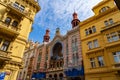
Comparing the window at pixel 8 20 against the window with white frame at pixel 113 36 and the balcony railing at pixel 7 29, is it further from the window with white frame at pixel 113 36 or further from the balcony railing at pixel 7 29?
the window with white frame at pixel 113 36

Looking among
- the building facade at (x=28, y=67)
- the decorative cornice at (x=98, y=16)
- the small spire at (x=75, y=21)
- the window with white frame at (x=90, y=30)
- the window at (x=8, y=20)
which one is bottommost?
the building facade at (x=28, y=67)

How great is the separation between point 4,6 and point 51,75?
23.4 m

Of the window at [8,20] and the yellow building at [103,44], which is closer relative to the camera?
the window at [8,20]

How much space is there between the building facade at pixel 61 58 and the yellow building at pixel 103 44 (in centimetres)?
322

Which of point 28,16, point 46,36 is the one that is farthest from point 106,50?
point 46,36

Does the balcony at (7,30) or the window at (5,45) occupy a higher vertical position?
the balcony at (7,30)

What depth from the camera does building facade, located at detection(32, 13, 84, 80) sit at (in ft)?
81.0

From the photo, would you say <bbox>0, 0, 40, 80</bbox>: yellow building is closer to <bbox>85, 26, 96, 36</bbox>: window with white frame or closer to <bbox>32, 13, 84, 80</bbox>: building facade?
<bbox>85, 26, 96, 36</bbox>: window with white frame

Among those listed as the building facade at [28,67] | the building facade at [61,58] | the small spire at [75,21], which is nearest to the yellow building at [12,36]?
the building facade at [61,58]

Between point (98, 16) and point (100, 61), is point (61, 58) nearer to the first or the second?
point (100, 61)

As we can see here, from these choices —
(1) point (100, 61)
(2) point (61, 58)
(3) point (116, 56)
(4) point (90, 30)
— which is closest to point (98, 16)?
(4) point (90, 30)

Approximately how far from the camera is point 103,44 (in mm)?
19391

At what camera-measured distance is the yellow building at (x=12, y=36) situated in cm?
1352

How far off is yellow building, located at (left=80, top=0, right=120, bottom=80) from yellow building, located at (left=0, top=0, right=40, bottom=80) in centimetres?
1260
